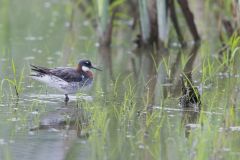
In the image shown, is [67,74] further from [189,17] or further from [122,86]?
[189,17]

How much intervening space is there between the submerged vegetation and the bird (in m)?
0.13

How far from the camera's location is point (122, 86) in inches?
377

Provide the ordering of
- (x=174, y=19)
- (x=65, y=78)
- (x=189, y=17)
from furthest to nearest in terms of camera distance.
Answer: (x=174, y=19)
(x=189, y=17)
(x=65, y=78)

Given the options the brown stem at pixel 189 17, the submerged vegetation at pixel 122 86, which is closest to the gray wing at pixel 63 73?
the submerged vegetation at pixel 122 86

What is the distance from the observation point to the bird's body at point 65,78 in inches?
352

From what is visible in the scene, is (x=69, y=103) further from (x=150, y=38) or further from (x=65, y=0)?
(x=65, y=0)

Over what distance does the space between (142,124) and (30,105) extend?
55.8 inches

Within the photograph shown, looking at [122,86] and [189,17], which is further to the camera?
[189,17]

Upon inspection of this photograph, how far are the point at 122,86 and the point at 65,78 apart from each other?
0.85m

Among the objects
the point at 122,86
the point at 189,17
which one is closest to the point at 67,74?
the point at 122,86

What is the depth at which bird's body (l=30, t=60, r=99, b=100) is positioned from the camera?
8930mm

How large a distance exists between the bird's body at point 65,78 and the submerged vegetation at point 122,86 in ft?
0.44

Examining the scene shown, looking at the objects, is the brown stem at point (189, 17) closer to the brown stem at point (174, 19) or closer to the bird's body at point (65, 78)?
the brown stem at point (174, 19)

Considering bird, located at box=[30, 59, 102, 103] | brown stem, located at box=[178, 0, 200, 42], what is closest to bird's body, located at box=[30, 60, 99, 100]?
bird, located at box=[30, 59, 102, 103]
